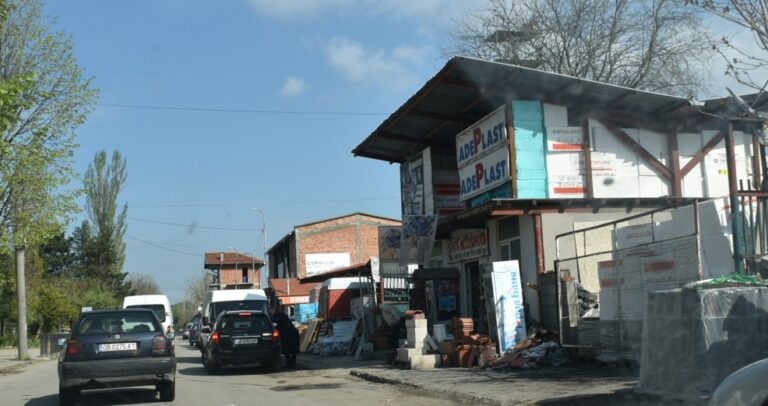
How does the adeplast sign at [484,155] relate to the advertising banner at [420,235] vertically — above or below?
above

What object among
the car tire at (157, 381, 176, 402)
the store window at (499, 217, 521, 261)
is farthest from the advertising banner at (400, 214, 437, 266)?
the car tire at (157, 381, 176, 402)

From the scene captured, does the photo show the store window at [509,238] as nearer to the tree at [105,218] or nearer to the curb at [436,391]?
the curb at [436,391]

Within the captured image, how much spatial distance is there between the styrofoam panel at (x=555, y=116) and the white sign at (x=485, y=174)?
50.9 inches

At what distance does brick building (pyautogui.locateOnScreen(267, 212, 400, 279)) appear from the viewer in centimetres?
6222

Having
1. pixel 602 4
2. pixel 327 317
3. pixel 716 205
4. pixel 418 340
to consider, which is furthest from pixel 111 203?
pixel 716 205

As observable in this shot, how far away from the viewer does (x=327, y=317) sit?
3212 centimetres

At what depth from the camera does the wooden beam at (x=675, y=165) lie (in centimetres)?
1909

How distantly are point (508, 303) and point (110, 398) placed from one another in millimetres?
8291

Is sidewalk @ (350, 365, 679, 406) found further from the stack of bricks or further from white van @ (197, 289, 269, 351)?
white van @ (197, 289, 269, 351)

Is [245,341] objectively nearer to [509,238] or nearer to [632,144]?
[509,238]

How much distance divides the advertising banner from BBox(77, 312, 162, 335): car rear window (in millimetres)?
9270

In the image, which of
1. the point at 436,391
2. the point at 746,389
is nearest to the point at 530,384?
the point at 436,391

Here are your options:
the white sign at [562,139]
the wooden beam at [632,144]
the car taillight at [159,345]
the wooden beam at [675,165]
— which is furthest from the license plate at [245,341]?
the wooden beam at [675,165]

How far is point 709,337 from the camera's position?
899 centimetres
